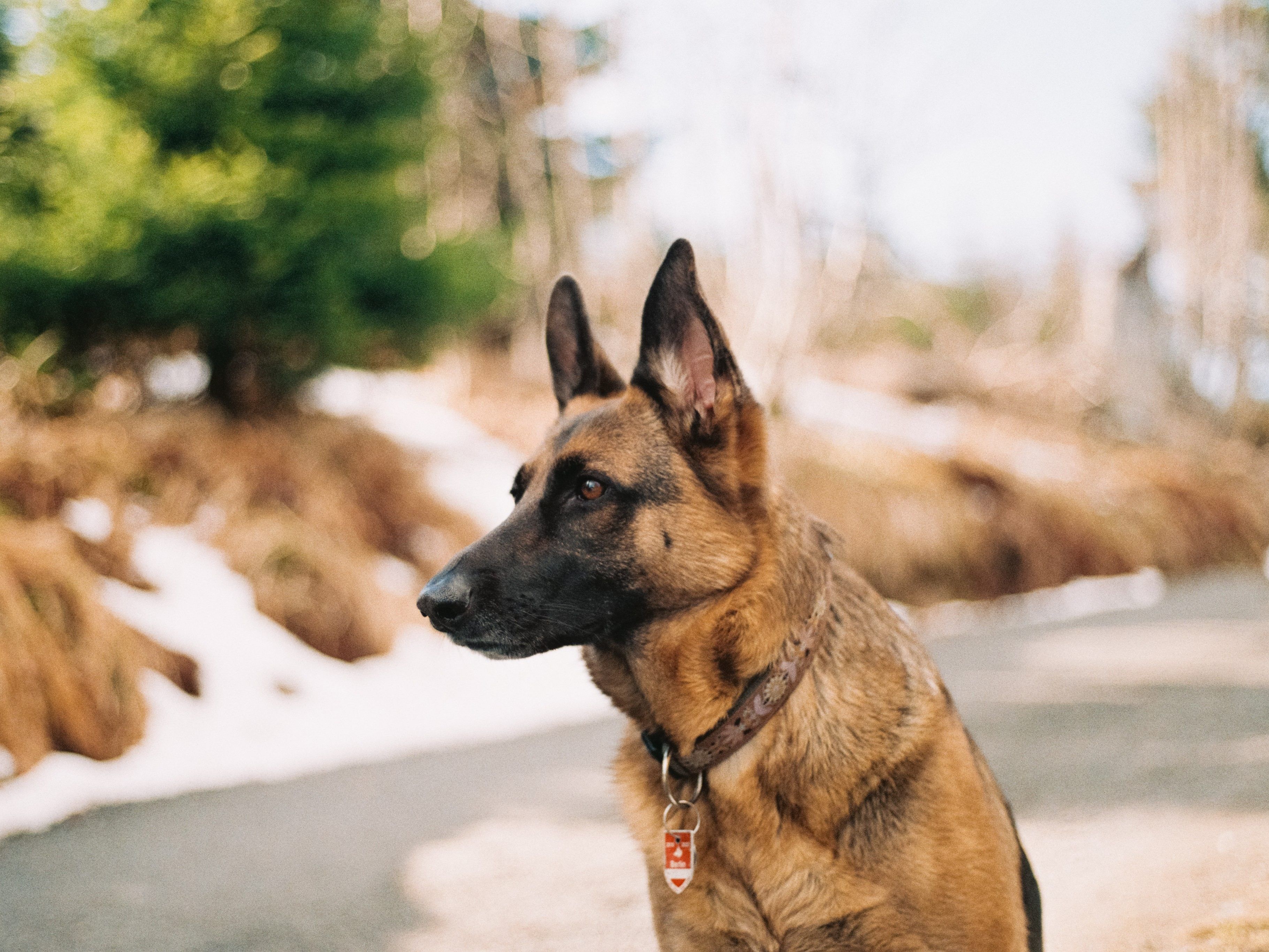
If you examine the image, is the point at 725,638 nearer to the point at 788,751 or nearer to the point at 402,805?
the point at 788,751

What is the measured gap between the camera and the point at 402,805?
3.79m

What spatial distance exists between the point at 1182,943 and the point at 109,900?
3.03 meters

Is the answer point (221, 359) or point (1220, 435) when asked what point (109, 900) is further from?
point (1220, 435)

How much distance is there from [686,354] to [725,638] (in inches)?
25.4

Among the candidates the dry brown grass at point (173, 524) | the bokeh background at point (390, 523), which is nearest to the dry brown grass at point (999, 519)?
the bokeh background at point (390, 523)

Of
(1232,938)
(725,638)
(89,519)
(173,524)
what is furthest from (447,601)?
(173,524)

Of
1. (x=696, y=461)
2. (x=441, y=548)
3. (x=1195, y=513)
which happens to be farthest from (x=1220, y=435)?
(x=696, y=461)

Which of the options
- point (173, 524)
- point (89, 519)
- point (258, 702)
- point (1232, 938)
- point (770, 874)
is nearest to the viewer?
point (770, 874)

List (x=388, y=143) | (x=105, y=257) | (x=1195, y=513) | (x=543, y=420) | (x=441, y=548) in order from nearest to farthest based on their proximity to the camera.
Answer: (x=105, y=257)
(x=441, y=548)
(x=388, y=143)
(x=543, y=420)
(x=1195, y=513)

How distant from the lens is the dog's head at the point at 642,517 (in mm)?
1991

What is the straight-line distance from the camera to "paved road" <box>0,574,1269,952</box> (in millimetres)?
2711

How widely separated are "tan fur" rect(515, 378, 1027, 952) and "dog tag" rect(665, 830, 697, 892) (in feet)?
0.15

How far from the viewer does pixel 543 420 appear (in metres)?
9.43

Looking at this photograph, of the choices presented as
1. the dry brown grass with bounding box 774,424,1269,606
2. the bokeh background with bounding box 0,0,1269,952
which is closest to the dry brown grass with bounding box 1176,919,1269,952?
the bokeh background with bounding box 0,0,1269,952
